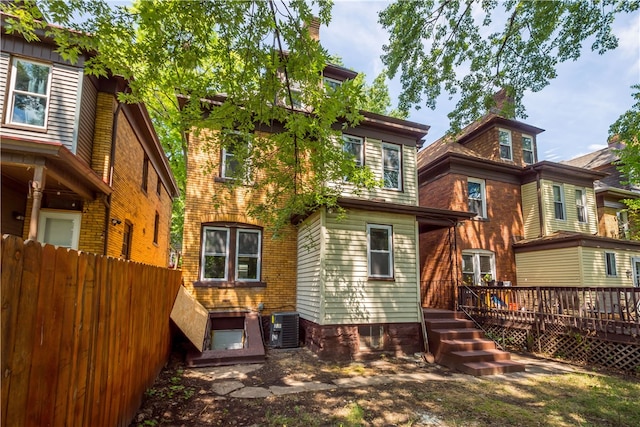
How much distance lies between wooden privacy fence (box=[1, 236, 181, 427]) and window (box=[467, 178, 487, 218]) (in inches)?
525

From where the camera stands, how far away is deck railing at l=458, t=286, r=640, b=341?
7.84 metres

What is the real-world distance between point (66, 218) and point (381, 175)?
896cm

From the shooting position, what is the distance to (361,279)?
8953 millimetres

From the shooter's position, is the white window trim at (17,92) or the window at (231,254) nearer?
the white window trim at (17,92)

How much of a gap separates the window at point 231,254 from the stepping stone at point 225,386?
4.02 m

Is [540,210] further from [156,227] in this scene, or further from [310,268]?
[156,227]

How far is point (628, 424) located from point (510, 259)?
1047cm

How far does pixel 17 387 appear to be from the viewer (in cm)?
172

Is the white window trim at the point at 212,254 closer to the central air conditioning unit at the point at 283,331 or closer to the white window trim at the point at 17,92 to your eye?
the central air conditioning unit at the point at 283,331

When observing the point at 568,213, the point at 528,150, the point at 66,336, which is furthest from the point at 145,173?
the point at 568,213

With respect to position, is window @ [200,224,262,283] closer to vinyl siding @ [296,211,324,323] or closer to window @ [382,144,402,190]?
vinyl siding @ [296,211,324,323]

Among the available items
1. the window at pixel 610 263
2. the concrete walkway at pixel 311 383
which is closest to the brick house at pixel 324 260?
the concrete walkway at pixel 311 383

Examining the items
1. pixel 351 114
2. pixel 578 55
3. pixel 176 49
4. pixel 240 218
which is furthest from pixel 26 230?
pixel 578 55

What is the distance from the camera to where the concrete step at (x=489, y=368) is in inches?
283
